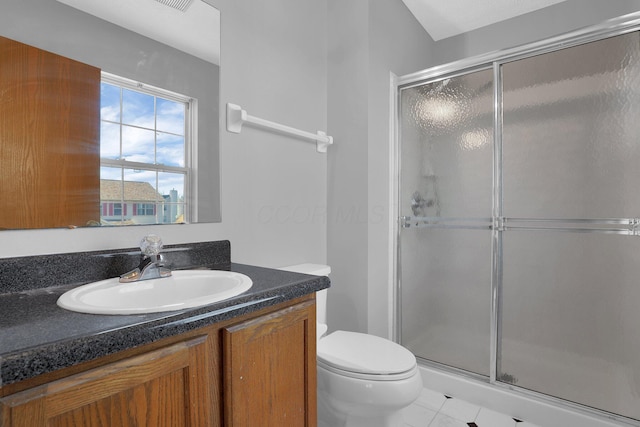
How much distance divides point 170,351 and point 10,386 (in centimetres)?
25

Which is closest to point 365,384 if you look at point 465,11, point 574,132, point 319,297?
point 319,297

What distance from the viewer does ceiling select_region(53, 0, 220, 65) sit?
1.14 m

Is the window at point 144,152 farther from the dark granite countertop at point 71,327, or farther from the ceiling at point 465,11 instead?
the ceiling at point 465,11

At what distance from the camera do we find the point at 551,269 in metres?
1.78

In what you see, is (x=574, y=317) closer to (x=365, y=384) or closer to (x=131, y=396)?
(x=365, y=384)

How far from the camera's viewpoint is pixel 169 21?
1.32 meters

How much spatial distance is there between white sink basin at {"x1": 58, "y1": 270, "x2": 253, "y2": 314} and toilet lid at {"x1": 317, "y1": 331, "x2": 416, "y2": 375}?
584 millimetres

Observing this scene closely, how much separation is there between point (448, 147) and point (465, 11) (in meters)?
1.13

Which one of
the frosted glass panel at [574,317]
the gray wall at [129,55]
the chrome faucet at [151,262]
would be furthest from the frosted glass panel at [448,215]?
the chrome faucet at [151,262]

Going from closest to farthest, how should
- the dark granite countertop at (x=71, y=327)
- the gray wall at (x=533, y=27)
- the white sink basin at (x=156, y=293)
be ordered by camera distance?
the dark granite countertop at (x=71, y=327) → the white sink basin at (x=156, y=293) → the gray wall at (x=533, y=27)

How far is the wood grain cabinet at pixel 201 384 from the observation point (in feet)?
1.84

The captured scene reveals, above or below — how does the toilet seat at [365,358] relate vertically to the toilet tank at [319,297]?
below

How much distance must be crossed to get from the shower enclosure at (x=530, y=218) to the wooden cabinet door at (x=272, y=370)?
133cm

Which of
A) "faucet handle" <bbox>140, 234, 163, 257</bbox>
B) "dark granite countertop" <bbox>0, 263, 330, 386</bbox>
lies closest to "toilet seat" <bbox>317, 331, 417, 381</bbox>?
"dark granite countertop" <bbox>0, 263, 330, 386</bbox>
